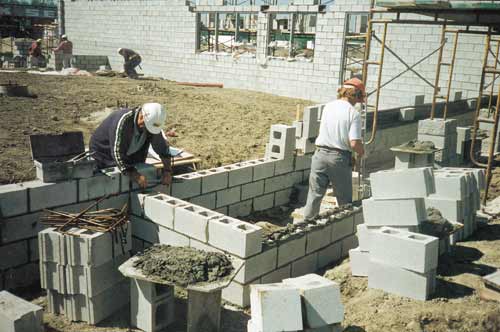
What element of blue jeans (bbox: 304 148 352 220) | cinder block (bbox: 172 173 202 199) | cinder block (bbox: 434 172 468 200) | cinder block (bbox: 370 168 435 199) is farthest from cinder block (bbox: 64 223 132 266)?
cinder block (bbox: 434 172 468 200)

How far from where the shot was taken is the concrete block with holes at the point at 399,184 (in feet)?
14.3

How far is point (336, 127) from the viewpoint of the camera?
4863mm

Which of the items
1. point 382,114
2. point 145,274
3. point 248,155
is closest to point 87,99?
point 248,155

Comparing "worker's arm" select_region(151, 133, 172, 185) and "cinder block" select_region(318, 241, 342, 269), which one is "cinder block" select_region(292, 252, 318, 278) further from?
"worker's arm" select_region(151, 133, 172, 185)

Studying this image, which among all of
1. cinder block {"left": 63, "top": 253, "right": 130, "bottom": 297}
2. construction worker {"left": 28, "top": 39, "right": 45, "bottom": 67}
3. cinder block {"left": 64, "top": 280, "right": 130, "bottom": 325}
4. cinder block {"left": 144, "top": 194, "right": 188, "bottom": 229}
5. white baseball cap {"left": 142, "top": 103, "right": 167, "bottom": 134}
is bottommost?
cinder block {"left": 64, "top": 280, "right": 130, "bottom": 325}

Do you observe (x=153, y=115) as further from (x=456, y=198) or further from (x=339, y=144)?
(x=456, y=198)

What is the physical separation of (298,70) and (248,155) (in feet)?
23.3

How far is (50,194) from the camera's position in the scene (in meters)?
4.26

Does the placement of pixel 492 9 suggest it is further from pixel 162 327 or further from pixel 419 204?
pixel 162 327

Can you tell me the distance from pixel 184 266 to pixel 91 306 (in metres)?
0.87

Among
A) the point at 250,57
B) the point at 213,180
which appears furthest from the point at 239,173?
the point at 250,57

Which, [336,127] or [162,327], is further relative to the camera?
[336,127]

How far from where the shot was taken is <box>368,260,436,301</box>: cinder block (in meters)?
3.66

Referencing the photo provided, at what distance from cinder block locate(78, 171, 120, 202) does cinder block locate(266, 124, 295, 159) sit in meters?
2.37
